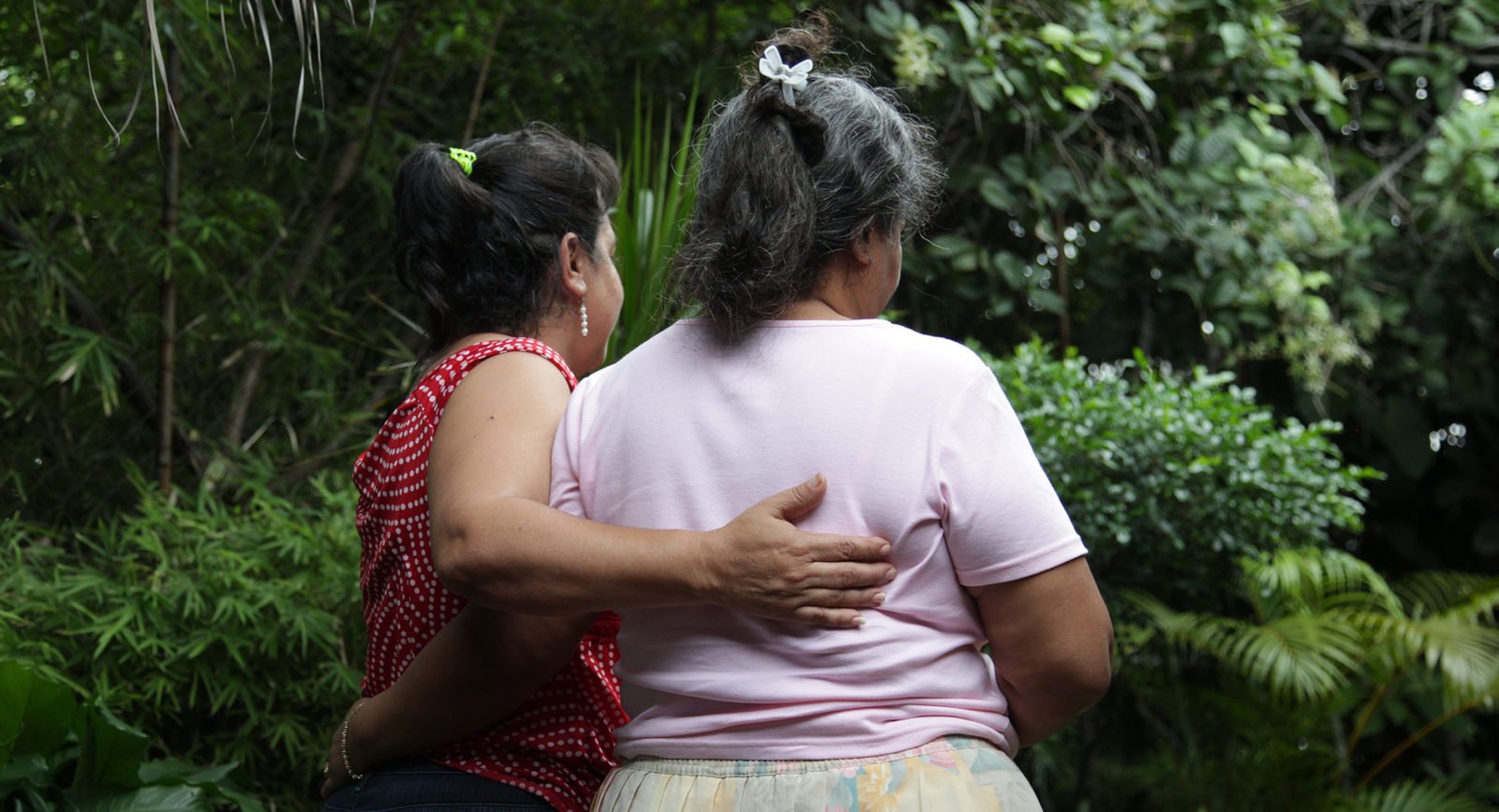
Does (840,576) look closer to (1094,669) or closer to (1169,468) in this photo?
(1094,669)

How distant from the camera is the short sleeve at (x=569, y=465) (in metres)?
1.21

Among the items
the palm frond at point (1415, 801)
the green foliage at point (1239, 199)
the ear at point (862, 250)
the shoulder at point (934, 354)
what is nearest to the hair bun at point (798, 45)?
the ear at point (862, 250)

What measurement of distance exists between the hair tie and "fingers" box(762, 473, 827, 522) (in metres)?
0.67

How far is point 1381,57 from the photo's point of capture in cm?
421

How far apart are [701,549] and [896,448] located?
19 cm

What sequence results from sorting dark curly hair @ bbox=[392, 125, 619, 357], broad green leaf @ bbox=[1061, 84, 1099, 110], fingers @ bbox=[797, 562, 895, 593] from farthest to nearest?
broad green leaf @ bbox=[1061, 84, 1099, 110]
dark curly hair @ bbox=[392, 125, 619, 357]
fingers @ bbox=[797, 562, 895, 593]

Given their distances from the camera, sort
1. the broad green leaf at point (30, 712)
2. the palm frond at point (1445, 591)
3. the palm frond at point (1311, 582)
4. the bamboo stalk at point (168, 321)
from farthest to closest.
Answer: the palm frond at point (1445, 591) → the palm frond at point (1311, 582) → the bamboo stalk at point (168, 321) → the broad green leaf at point (30, 712)

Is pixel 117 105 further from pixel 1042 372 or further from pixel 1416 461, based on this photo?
pixel 1416 461

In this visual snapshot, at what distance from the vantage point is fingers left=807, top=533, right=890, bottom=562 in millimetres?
1058

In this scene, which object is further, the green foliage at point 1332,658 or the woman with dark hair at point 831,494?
the green foliage at point 1332,658

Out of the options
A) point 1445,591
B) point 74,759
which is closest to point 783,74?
point 74,759

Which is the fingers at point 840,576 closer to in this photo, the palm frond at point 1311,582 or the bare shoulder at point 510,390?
the bare shoulder at point 510,390

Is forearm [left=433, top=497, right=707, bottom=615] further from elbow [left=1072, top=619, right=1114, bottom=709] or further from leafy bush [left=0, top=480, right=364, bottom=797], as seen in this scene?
leafy bush [left=0, top=480, right=364, bottom=797]

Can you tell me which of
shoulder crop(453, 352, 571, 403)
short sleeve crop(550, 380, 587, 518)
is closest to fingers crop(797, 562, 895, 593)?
short sleeve crop(550, 380, 587, 518)
